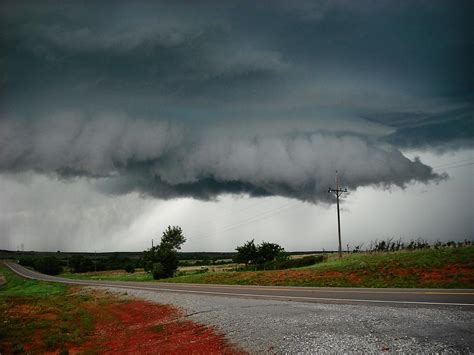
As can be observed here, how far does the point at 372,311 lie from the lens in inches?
567

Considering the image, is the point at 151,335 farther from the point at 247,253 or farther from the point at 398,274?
the point at 247,253

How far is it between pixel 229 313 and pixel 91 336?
340 inches

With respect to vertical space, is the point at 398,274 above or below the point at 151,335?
above

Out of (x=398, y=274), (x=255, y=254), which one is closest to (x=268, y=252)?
(x=255, y=254)

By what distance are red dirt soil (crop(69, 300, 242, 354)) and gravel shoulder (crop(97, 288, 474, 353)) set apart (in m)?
0.79

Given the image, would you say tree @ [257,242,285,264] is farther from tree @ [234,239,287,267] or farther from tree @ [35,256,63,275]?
tree @ [35,256,63,275]

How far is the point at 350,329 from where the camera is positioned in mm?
11961

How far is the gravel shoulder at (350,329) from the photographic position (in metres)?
10.0

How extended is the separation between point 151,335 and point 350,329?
9.78 meters

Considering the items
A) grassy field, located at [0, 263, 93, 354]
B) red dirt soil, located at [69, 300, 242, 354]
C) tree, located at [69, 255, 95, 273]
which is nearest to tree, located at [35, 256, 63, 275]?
tree, located at [69, 255, 95, 273]

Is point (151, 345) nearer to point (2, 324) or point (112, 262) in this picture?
point (2, 324)

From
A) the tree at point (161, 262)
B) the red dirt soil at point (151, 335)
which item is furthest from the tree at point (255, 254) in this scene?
the red dirt soil at point (151, 335)

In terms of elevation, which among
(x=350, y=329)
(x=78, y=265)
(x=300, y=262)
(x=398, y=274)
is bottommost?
(x=78, y=265)

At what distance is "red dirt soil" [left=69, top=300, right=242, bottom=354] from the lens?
1373cm
